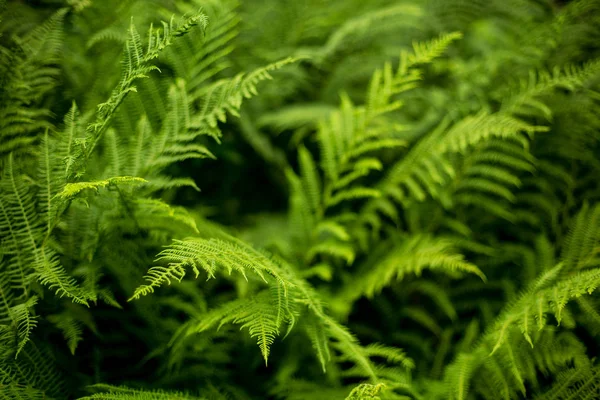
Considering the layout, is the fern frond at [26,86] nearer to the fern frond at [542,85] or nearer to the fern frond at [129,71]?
the fern frond at [129,71]

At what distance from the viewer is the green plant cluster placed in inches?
41.4

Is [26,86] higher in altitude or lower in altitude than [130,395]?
higher

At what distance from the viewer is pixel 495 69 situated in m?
1.71

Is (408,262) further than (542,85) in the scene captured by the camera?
No

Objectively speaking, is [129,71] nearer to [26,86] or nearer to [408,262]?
[26,86]

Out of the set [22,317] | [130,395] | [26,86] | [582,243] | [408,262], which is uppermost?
[26,86]

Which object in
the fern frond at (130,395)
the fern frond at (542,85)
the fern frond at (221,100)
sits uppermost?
the fern frond at (542,85)

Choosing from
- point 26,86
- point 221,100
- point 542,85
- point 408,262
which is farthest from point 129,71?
point 542,85

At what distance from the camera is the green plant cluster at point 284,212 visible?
3.45ft

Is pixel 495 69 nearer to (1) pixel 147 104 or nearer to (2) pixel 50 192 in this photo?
(1) pixel 147 104

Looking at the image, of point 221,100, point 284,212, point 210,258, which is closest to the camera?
point 210,258

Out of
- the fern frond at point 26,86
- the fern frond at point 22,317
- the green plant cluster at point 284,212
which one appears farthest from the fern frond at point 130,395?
the fern frond at point 26,86

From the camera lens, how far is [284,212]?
1928 mm

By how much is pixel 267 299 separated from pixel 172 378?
14.7 inches
